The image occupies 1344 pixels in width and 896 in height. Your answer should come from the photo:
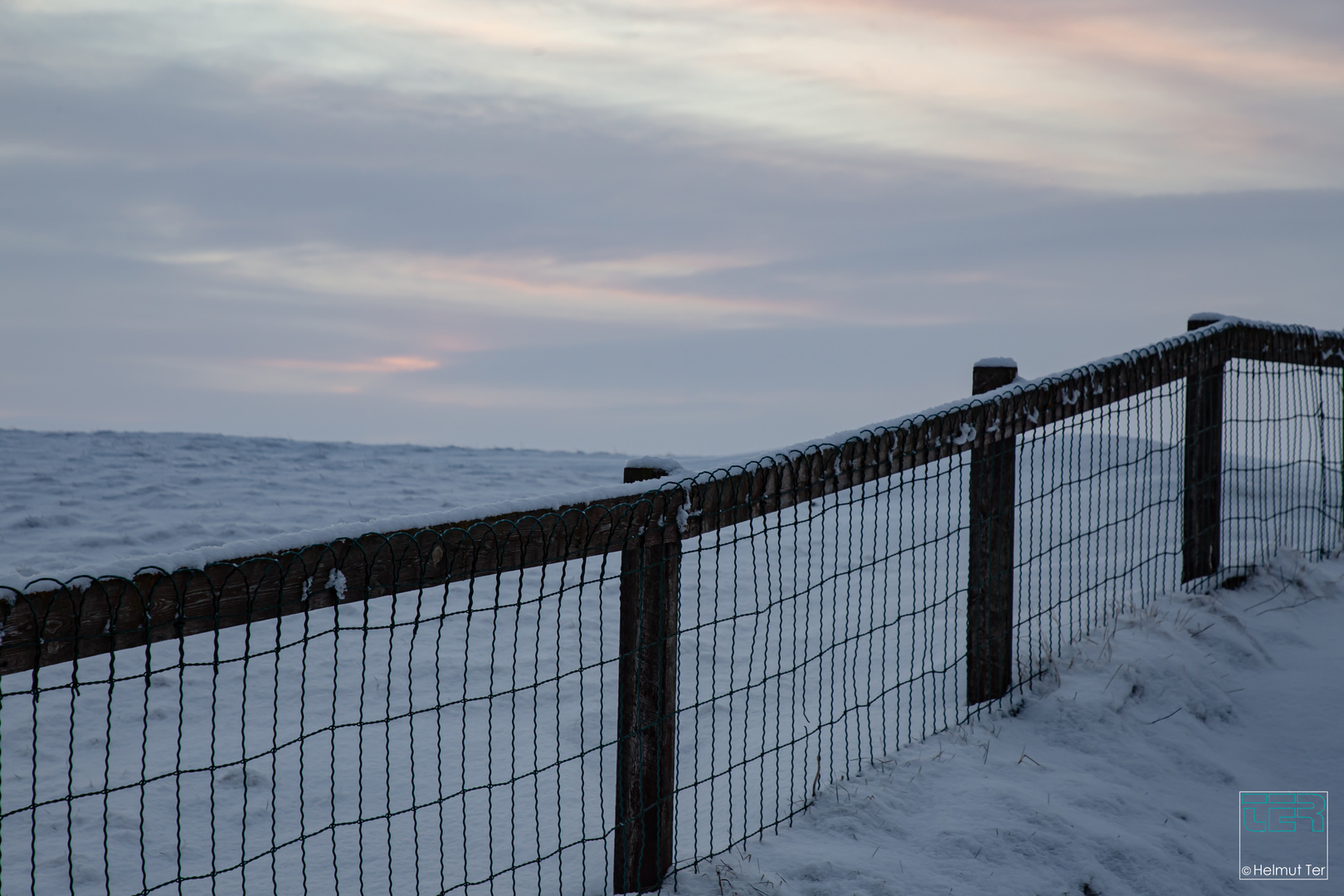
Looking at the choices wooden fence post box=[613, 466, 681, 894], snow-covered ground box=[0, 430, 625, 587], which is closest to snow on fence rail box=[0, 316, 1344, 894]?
wooden fence post box=[613, 466, 681, 894]

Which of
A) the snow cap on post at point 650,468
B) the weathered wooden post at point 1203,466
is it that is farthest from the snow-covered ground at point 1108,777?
the snow cap on post at point 650,468

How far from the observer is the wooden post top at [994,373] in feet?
17.7

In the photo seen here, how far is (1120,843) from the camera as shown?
415 cm

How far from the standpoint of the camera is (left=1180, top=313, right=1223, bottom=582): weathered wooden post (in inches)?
267

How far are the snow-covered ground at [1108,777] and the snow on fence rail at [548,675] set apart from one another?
0.72 feet

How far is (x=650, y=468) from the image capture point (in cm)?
374

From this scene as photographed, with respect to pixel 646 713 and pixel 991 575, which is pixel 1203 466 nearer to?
pixel 991 575

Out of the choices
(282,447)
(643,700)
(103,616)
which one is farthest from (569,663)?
(282,447)

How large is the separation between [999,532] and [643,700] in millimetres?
2357

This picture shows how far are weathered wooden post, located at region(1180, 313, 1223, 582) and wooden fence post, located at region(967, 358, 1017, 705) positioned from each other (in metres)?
2.17

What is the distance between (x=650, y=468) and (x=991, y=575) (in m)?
2.35

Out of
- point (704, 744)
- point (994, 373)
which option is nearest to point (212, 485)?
point (704, 744)

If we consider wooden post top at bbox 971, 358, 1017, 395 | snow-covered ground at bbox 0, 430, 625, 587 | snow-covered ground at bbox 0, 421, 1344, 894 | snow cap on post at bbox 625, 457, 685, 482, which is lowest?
snow-covered ground at bbox 0, 421, 1344, 894

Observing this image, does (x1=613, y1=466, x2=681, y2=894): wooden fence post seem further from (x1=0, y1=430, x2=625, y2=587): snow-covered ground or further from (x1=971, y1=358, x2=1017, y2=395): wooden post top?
(x1=0, y1=430, x2=625, y2=587): snow-covered ground
